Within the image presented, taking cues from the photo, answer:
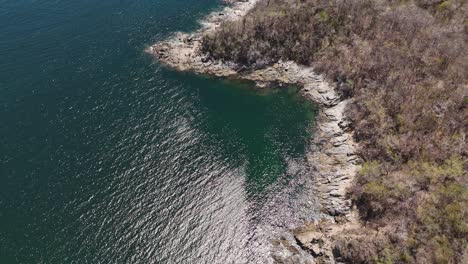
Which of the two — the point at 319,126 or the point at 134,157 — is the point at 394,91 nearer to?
the point at 319,126

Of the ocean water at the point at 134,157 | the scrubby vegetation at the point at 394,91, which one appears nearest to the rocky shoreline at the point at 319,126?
the scrubby vegetation at the point at 394,91

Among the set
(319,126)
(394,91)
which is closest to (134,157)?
(319,126)

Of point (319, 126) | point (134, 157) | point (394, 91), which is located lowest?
point (134, 157)

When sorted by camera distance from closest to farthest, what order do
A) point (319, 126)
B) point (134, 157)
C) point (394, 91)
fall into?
1. point (134, 157)
2. point (394, 91)
3. point (319, 126)

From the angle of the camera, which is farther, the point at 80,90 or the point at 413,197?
the point at 80,90

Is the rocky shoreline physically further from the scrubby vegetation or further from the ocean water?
the ocean water

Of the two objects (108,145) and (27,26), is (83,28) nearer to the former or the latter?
(27,26)

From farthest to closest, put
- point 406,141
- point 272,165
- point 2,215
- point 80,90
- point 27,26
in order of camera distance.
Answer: point 27,26 → point 80,90 → point 272,165 → point 406,141 → point 2,215

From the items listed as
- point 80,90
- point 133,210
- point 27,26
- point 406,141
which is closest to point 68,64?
point 80,90
